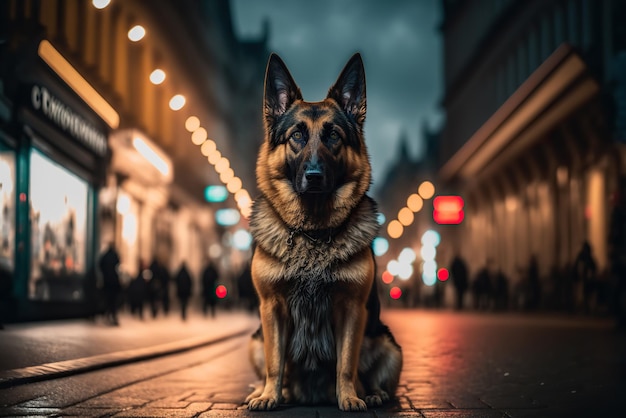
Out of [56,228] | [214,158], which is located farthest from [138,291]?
[214,158]

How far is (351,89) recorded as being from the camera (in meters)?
6.73

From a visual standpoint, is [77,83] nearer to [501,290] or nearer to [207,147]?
[207,147]

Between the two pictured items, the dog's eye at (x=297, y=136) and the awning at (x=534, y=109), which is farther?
the awning at (x=534, y=109)

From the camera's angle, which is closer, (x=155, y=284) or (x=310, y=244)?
(x=310, y=244)

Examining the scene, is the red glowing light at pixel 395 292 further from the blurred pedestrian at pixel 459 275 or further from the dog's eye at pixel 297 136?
the dog's eye at pixel 297 136

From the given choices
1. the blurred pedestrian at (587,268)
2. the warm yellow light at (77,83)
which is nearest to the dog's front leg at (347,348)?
the warm yellow light at (77,83)

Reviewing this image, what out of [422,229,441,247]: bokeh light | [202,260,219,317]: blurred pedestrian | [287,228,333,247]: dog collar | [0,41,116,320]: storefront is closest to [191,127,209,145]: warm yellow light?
[202,260,219,317]: blurred pedestrian

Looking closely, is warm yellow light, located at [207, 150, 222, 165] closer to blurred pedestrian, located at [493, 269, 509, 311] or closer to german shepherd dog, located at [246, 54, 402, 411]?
blurred pedestrian, located at [493, 269, 509, 311]

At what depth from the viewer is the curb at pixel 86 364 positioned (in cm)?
884

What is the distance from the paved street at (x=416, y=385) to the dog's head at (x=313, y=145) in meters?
1.38

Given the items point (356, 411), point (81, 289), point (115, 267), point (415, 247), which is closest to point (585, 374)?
point (356, 411)

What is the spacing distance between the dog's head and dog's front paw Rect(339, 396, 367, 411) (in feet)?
3.85

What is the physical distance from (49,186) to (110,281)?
2448mm

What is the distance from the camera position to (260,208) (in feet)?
22.6
